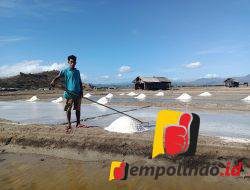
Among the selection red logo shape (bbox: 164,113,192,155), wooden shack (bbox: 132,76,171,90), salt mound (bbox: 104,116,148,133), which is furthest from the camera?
wooden shack (bbox: 132,76,171,90)

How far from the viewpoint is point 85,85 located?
73.2m

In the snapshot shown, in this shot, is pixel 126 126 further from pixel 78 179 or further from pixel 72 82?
pixel 78 179

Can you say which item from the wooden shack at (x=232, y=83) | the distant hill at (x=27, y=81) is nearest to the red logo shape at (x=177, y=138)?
the wooden shack at (x=232, y=83)

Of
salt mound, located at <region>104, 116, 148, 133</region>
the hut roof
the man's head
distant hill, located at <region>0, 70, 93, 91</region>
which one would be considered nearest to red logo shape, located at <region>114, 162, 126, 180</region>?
salt mound, located at <region>104, 116, 148, 133</region>

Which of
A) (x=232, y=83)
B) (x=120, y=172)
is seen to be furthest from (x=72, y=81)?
(x=232, y=83)

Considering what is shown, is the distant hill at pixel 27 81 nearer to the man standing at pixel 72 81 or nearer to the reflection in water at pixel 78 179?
the man standing at pixel 72 81

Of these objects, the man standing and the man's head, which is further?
the man standing

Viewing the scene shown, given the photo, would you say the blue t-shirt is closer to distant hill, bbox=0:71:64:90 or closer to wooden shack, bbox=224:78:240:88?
wooden shack, bbox=224:78:240:88

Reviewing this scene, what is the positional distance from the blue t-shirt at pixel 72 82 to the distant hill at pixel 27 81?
7010 cm

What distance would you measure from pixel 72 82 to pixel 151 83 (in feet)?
176

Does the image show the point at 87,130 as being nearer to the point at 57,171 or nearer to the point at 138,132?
the point at 138,132

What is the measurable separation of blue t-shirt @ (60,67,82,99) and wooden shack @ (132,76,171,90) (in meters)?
53.0

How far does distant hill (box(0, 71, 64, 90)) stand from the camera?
7825 cm

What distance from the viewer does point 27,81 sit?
8256cm
